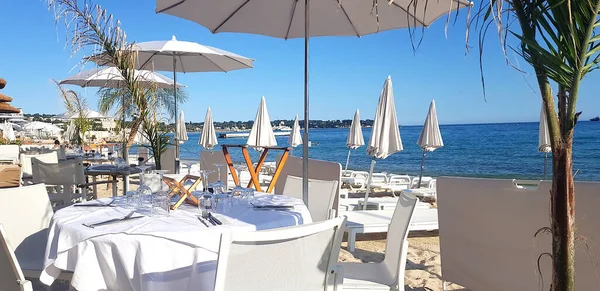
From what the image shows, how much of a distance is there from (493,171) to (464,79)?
14338mm

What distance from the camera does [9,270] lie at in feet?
5.47

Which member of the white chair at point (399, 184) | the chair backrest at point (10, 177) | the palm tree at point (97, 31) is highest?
the palm tree at point (97, 31)

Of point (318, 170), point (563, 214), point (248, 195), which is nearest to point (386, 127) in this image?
point (318, 170)

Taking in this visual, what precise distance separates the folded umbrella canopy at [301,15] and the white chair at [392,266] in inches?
41.1

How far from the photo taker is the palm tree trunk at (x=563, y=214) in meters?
1.54

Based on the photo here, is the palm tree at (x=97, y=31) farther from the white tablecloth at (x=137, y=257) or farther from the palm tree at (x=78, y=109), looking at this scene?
the palm tree at (x=78, y=109)

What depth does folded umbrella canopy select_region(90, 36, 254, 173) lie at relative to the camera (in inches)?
197

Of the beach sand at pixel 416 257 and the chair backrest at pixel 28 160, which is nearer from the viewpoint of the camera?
the beach sand at pixel 416 257

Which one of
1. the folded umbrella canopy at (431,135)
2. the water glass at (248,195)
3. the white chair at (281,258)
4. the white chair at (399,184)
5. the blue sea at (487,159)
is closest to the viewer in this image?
the white chair at (281,258)

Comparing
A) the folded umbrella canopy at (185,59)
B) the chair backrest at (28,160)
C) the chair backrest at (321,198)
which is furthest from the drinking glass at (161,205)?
the chair backrest at (28,160)

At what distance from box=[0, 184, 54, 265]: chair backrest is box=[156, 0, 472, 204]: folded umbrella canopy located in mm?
1840

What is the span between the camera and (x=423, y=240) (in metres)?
4.97

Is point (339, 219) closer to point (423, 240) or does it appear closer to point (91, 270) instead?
point (91, 270)

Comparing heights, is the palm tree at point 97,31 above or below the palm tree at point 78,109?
above
